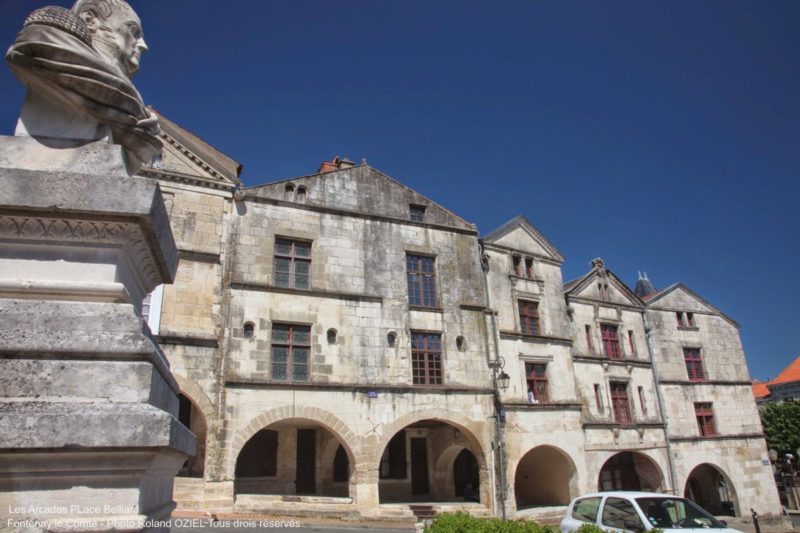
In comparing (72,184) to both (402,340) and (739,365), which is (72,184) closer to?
(402,340)

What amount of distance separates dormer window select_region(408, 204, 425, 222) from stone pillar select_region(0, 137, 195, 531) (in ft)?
56.0

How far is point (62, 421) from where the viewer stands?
2160mm

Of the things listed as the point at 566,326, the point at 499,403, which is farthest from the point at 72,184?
the point at 566,326

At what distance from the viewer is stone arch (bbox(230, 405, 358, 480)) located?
14.3 meters

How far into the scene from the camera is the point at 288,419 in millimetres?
15391

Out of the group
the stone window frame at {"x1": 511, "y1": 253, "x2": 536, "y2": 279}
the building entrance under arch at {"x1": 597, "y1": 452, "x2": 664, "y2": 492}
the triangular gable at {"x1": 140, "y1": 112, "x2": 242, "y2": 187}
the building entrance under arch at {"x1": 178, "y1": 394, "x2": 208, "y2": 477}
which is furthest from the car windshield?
the building entrance under arch at {"x1": 597, "y1": 452, "x2": 664, "y2": 492}

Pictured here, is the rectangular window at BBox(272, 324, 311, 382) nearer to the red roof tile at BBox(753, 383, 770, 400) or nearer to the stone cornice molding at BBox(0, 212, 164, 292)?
the stone cornice molding at BBox(0, 212, 164, 292)

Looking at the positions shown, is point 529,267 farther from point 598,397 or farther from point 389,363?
point 389,363

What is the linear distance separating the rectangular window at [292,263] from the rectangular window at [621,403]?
569 inches

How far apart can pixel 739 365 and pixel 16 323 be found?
31.8 metres

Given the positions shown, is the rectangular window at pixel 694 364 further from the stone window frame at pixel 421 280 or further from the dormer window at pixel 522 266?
the stone window frame at pixel 421 280

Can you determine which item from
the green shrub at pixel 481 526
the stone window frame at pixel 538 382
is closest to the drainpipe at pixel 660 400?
the stone window frame at pixel 538 382

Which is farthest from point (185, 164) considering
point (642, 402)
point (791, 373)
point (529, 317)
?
point (791, 373)

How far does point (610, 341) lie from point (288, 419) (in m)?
15.8
